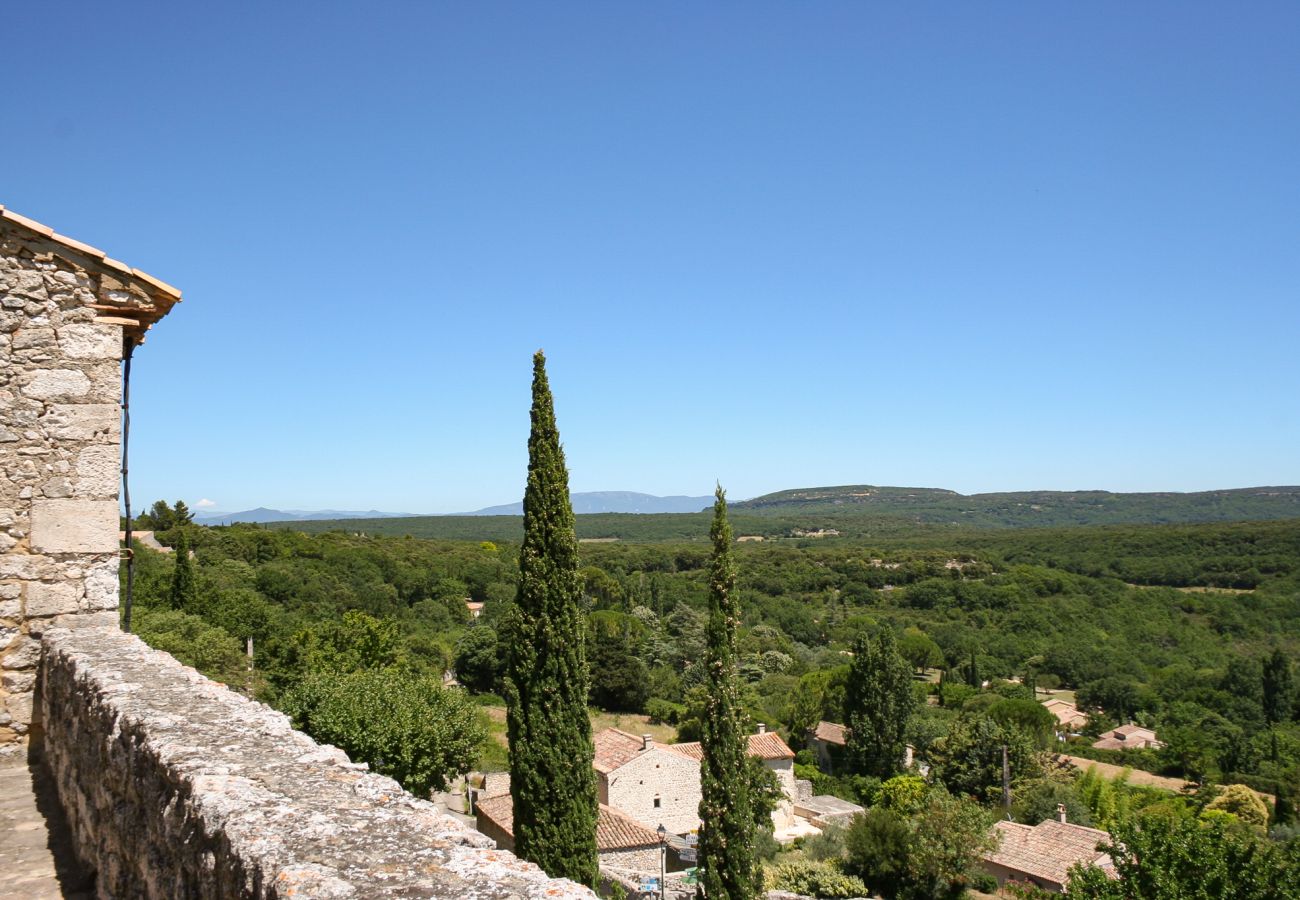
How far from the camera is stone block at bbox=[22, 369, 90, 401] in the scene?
16.5 feet

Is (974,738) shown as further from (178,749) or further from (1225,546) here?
(1225,546)

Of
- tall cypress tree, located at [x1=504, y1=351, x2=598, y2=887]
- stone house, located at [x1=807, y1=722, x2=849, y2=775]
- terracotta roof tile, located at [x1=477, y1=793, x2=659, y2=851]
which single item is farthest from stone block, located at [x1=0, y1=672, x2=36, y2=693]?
stone house, located at [x1=807, y1=722, x2=849, y2=775]

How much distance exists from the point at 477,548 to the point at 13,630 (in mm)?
93442

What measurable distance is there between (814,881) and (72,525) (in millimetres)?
25400

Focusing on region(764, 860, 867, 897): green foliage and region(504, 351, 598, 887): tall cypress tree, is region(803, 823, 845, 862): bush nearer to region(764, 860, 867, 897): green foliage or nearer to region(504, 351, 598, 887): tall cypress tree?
region(764, 860, 867, 897): green foliage

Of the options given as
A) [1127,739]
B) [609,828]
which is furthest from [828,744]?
[609,828]

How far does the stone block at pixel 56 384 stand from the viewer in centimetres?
504

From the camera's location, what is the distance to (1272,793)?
40.9 meters

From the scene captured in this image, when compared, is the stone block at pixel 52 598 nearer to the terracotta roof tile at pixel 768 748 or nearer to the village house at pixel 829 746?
the terracotta roof tile at pixel 768 748

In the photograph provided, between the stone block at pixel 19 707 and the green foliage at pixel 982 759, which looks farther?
the green foliage at pixel 982 759

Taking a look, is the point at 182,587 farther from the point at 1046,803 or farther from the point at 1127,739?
the point at 1127,739

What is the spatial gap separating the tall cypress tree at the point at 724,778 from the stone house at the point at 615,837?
9.64 meters

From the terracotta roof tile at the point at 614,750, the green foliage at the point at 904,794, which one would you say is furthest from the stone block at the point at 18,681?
the green foliage at the point at 904,794

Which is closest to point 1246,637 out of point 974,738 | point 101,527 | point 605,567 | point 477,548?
point 974,738
